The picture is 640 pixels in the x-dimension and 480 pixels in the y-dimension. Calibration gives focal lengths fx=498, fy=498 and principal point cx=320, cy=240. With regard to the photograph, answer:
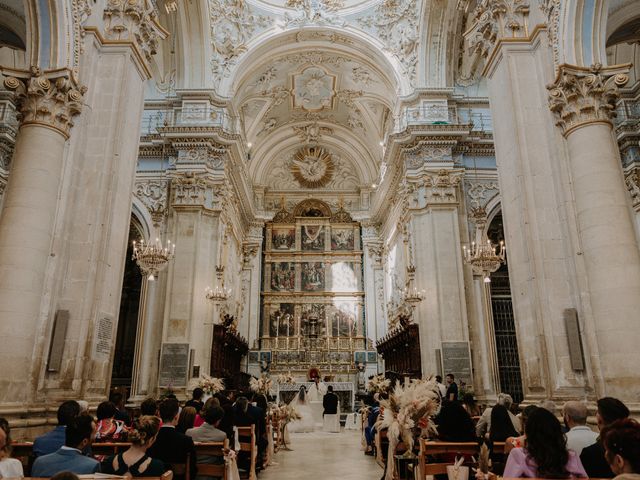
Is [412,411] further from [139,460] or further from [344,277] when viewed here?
[344,277]

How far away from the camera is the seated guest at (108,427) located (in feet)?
17.9

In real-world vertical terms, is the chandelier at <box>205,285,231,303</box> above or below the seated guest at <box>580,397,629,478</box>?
above

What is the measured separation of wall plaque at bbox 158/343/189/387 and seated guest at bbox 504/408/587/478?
12.4m

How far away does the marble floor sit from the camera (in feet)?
28.1

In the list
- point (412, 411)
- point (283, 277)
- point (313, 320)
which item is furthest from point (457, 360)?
point (283, 277)

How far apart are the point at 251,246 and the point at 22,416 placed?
1978 centimetres

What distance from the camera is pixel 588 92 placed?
284 inches

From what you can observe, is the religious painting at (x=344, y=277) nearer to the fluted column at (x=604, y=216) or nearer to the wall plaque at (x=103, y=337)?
the wall plaque at (x=103, y=337)

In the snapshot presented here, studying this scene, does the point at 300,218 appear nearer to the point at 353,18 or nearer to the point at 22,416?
the point at 353,18

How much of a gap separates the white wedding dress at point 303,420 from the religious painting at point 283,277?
859 centimetres

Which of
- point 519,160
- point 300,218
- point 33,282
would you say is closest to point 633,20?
point 519,160

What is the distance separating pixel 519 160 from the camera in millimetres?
8062

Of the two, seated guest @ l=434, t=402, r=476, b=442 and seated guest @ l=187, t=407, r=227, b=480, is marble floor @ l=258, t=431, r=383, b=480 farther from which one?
seated guest @ l=187, t=407, r=227, b=480

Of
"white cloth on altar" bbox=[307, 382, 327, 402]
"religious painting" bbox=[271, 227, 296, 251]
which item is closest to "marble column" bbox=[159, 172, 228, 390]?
"white cloth on altar" bbox=[307, 382, 327, 402]
